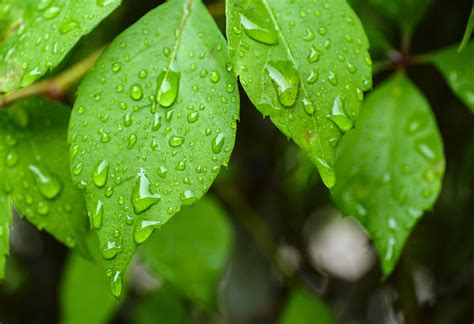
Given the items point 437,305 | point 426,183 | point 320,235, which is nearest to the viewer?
point 426,183

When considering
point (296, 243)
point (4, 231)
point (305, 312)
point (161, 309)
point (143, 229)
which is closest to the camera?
point (143, 229)

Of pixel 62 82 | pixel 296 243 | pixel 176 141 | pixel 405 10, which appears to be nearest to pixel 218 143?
pixel 176 141

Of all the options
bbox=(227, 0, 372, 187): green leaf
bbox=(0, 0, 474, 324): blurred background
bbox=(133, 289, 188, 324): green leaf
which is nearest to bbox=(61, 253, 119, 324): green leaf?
bbox=(0, 0, 474, 324): blurred background

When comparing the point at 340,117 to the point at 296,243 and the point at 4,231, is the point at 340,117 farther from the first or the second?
the point at 296,243

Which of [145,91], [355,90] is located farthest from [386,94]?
[145,91]

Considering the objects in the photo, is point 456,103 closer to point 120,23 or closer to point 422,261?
point 422,261

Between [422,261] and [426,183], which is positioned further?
[422,261]

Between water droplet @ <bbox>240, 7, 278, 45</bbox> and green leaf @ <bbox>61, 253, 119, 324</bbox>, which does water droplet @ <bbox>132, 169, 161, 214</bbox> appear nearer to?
water droplet @ <bbox>240, 7, 278, 45</bbox>
